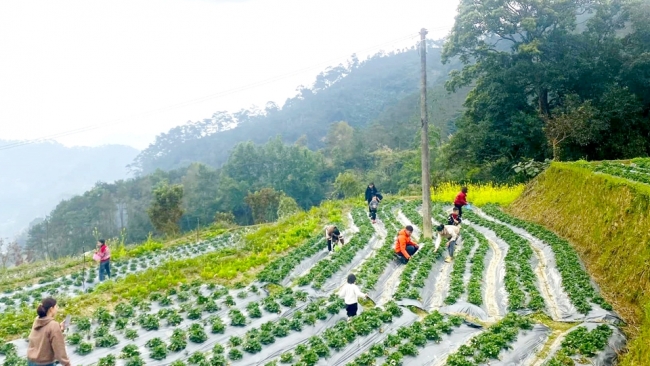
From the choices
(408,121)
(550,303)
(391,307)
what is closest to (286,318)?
(391,307)

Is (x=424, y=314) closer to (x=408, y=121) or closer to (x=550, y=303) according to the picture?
(x=550, y=303)

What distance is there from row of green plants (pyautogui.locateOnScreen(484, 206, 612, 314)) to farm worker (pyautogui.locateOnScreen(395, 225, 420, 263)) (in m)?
4.40

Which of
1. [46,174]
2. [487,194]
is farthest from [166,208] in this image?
[46,174]

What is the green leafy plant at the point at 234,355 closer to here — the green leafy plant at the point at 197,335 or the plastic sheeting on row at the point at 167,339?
the plastic sheeting on row at the point at 167,339

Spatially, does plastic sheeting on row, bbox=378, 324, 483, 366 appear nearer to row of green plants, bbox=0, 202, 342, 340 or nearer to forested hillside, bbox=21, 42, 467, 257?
row of green plants, bbox=0, 202, 342, 340

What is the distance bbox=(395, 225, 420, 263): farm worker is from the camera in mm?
16047

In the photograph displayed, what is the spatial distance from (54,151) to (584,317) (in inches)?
7856

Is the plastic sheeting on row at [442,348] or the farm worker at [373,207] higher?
the plastic sheeting on row at [442,348]

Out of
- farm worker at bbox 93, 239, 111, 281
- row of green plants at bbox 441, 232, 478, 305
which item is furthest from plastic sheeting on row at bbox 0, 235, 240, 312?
row of green plants at bbox 441, 232, 478, 305

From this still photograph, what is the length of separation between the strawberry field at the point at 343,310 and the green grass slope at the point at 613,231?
19.4 inches

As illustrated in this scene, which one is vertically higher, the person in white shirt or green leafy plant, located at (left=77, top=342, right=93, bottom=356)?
green leafy plant, located at (left=77, top=342, right=93, bottom=356)

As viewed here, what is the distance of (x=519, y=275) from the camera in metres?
13.8

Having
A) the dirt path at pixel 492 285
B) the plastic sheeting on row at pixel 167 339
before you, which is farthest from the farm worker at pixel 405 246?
the plastic sheeting on row at pixel 167 339

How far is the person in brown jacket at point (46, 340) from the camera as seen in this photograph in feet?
22.7
